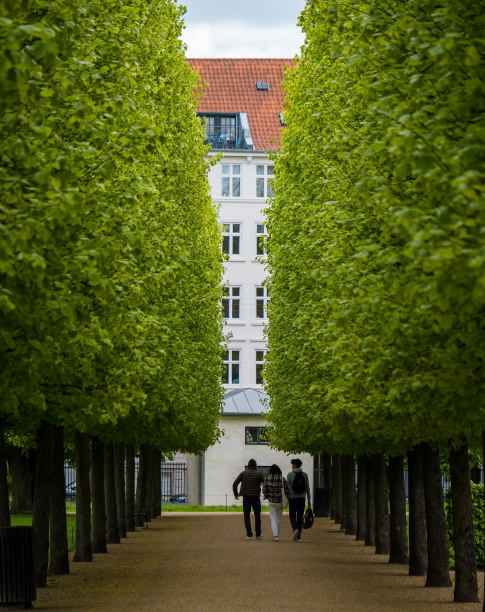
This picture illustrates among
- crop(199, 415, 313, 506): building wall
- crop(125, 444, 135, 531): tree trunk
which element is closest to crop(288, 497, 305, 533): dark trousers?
crop(125, 444, 135, 531): tree trunk

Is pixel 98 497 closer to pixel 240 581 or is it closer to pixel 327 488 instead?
pixel 240 581

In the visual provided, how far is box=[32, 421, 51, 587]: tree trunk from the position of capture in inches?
824

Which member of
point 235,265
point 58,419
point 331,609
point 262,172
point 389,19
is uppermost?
point 262,172

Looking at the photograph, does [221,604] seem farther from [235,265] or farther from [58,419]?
[235,265]

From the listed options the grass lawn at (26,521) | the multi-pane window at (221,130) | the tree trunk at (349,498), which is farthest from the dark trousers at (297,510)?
the multi-pane window at (221,130)

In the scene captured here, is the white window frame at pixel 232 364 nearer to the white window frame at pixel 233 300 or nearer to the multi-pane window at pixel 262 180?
the white window frame at pixel 233 300

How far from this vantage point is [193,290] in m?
29.7

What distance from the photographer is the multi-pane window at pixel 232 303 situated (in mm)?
78375

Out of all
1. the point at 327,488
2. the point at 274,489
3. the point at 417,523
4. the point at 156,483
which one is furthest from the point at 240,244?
the point at 417,523

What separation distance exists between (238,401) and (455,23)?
64024 millimetres

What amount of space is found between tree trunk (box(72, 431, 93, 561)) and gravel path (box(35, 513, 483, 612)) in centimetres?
43

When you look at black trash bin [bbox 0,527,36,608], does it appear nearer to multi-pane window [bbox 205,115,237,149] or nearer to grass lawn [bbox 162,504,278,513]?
grass lawn [bbox 162,504,278,513]

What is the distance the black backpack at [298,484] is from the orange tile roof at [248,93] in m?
47.2

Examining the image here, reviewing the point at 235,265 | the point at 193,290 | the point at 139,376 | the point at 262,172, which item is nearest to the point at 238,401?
the point at 235,265
